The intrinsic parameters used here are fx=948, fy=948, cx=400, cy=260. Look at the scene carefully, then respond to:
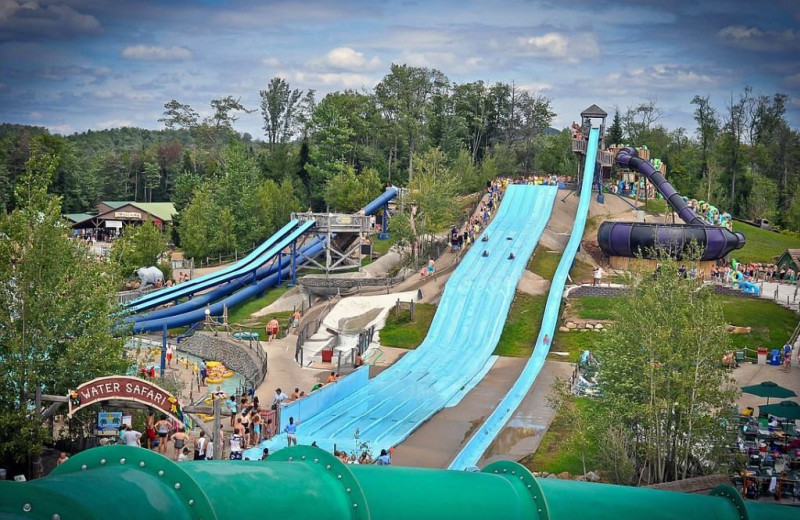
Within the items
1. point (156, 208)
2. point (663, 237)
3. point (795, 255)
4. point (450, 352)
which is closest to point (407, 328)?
point (450, 352)

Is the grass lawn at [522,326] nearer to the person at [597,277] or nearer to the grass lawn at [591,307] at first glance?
the grass lawn at [591,307]

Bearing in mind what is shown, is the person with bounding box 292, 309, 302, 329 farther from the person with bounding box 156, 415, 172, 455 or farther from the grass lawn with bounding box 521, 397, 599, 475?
the person with bounding box 156, 415, 172, 455

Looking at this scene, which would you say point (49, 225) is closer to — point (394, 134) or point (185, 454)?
point (185, 454)

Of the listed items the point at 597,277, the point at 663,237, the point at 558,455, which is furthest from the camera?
the point at 663,237

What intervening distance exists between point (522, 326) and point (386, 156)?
44916 mm

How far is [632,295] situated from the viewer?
68.9 feet

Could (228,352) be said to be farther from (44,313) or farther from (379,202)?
(379,202)

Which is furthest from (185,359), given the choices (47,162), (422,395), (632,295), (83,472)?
(83,472)

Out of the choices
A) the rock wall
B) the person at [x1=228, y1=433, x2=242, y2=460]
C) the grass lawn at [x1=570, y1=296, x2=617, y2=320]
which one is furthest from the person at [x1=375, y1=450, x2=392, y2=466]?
the grass lawn at [x1=570, y1=296, x2=617, y2=320]

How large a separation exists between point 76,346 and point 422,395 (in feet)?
39.3

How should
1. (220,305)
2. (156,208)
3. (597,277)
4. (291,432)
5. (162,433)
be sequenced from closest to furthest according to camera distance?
(162,433) < (291,432) < (597,277) < (220,305) < (156,208)

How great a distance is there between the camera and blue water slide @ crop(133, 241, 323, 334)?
3825 cm

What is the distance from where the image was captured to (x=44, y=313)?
62.7 feet

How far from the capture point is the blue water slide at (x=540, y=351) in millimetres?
23608
